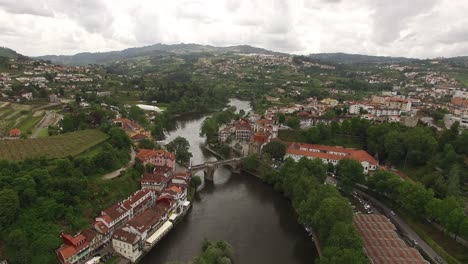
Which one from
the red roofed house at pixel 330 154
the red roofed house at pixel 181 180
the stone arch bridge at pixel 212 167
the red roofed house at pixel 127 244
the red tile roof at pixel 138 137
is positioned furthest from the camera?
the red tile roof at pixel 138 137

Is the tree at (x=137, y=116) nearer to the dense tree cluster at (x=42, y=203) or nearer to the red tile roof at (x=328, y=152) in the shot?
the dense tree cluster at (x=42, y=203)

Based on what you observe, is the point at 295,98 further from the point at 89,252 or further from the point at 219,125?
the point at 89,252

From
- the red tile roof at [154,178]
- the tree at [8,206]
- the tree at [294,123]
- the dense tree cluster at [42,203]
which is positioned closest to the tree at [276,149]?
the tree at [294,123]

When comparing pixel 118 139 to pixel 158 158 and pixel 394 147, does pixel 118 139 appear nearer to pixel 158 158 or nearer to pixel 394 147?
pixel 158 158

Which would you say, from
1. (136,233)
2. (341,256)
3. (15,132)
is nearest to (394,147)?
(341,256)

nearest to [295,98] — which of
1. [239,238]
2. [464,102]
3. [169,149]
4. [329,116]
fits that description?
[329,116]

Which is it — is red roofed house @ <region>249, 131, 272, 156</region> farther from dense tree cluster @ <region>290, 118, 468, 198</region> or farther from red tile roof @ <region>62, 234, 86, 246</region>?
red tile roof @ <region>62, 234, 86, 246</region>

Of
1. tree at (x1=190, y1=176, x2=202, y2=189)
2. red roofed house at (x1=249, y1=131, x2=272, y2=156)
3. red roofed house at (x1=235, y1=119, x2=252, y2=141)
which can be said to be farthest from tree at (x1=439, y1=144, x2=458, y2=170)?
red roofed house at (x1=235, y1=119, x2=252, y2=141)

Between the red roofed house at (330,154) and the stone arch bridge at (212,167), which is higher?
the red roofed house at (330,154)
